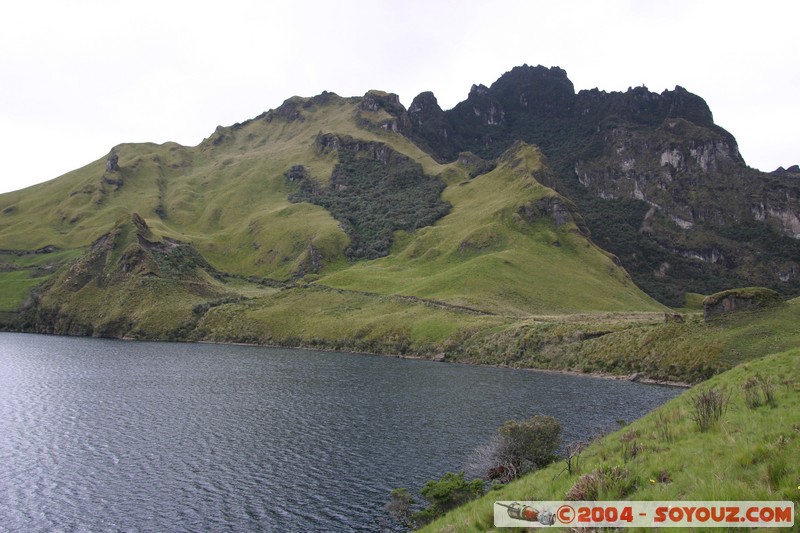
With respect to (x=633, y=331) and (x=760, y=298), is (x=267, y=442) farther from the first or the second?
(x=760, y=298)

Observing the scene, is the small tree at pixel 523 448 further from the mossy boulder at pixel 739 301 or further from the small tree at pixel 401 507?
the mossy boulder at pixel 739 301

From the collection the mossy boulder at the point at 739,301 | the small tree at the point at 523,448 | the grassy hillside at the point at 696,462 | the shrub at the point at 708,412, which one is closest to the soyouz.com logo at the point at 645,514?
the grassy hillside at the point at 696,462

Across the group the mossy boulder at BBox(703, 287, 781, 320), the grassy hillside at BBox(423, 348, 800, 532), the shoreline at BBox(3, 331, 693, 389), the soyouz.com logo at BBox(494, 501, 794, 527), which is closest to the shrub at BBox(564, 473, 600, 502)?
the grassy hillside at BBox(423, 348, 800, 532)

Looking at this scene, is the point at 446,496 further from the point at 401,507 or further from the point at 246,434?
the point at 246,434

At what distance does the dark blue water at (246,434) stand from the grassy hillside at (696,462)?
17.5m

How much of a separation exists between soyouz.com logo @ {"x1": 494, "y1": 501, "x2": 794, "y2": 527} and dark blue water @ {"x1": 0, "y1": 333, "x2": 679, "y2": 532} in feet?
67.0

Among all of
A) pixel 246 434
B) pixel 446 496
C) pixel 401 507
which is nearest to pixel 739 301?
pixel 446 496

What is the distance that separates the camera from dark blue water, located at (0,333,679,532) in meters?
38.4

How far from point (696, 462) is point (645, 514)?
4.90 m

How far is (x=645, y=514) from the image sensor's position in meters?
14.6

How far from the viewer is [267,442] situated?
5584 cm

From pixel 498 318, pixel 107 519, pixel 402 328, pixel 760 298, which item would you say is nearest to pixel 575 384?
pixel 760 298

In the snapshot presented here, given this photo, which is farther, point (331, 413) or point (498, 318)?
point (498, 318)

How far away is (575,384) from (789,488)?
289 feet
